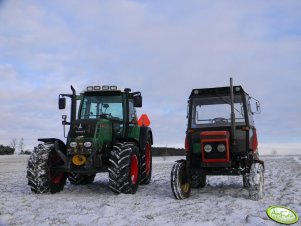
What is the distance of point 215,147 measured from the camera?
30.0 feet

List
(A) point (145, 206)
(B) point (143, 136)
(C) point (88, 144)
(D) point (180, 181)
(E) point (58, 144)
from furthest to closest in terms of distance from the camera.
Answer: (B) point (143, 136) < (E) point (58, 144) < (C) point (88, 144) < (D) point (180, 181) < (A) point (145, 206)

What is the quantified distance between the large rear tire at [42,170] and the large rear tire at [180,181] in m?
3.07

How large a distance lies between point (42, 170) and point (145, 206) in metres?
2.91

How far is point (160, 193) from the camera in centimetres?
1005

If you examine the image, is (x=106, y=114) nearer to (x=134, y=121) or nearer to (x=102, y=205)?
(x=134, y=121)

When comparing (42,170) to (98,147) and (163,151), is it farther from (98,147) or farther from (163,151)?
(163,151)

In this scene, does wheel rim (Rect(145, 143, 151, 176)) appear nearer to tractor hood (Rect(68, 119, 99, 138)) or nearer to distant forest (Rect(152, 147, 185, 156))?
tractor hood (Rect(68, 119, 99, 138))

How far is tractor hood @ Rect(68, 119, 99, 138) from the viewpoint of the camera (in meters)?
9.91

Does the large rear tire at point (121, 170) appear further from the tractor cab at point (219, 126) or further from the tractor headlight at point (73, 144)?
the tractor cab at point (219, 126)

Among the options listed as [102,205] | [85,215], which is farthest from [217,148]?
[85,215]

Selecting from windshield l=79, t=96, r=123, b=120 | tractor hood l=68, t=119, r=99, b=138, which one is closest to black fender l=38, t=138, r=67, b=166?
tractor hood l=68, t=119, r=99, b=138

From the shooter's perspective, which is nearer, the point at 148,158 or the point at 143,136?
the point at 143,136

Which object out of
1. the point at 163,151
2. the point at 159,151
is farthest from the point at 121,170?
the point at 159,151

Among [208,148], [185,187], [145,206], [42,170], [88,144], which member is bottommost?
[145,206]
